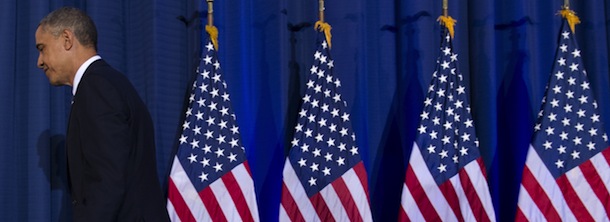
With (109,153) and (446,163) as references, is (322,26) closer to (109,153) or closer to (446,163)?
(446,163)

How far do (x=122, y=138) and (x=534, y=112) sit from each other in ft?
11.3

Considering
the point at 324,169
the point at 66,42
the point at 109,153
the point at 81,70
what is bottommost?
the point at 324,169

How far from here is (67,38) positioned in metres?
2.85

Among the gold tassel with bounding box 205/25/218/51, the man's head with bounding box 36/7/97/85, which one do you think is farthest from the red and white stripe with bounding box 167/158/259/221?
the man's head with bounding box 36/7/97/85

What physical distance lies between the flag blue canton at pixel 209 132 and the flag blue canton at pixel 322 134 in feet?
1.18

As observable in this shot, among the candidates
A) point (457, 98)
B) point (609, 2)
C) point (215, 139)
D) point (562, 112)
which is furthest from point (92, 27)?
point (609, 2)

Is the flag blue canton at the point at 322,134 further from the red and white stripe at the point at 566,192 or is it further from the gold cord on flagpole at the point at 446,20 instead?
the red and white stripe at the point at 566,192

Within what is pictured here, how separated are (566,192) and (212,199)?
2051 mm

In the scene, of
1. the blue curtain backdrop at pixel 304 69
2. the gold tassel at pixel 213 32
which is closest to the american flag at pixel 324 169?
the blue curtain backdrop at pixel 304 69

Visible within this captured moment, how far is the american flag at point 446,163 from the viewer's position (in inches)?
185

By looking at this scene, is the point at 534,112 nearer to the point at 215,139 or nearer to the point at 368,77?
the point at 368,77

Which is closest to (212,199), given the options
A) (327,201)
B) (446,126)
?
(327,201)

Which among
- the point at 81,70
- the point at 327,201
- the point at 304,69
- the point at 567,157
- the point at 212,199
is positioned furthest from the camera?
the point at 304,69

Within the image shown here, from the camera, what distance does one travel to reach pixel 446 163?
477 cm
